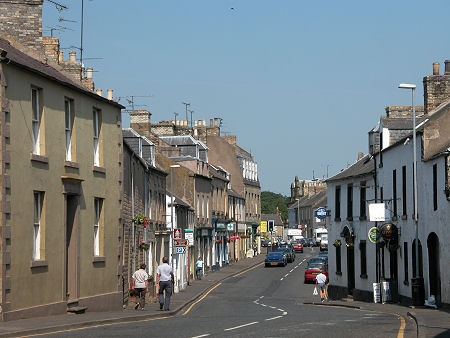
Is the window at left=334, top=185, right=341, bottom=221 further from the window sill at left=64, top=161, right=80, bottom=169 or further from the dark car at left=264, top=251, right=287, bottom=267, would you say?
the dark car at left=264, top=251, right=287, bottom=267

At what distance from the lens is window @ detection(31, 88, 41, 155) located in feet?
76.2

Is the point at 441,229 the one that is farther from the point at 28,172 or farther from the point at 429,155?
the point at 28,172

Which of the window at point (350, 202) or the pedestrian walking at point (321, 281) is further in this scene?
the window at point (350, 202)

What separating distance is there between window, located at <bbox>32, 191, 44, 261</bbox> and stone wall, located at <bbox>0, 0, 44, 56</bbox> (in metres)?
8.99

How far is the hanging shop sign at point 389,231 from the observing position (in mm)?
38531

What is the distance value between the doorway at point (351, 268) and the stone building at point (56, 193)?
2122 cm

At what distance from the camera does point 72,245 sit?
2598cm

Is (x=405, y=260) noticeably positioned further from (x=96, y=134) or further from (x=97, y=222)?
(x=96, y=134)

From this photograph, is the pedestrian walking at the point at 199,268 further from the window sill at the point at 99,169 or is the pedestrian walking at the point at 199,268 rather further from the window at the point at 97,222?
the window sill at the point at 99,169

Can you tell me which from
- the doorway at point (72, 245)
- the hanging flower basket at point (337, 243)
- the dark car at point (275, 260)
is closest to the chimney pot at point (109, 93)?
the hanging flower basket at point (337, 243)

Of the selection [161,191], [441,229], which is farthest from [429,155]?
[161,191]

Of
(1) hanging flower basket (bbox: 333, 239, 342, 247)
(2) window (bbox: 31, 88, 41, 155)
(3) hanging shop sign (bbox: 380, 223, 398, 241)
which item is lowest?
(1) hanging flower basket (bbox: 333, 239, 342, 247)

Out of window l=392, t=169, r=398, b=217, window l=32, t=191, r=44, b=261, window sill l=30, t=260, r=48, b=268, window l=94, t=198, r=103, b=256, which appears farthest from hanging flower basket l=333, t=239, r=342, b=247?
window l=32, t=191, r=44, b=261

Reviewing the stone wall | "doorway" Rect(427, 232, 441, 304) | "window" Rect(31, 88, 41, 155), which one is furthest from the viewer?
"doorway" Rect(427, 232, 441, 304)
